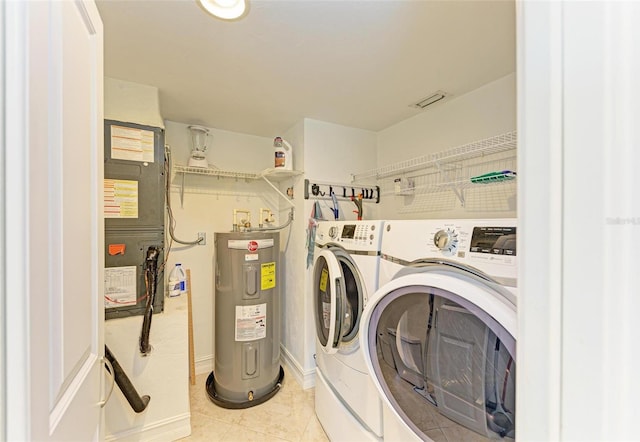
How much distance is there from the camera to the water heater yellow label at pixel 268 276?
75.9 inches

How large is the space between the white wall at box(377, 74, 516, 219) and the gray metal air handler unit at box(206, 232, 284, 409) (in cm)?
127

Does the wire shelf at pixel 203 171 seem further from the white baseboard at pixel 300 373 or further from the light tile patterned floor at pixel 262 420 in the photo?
the light tile patterned floor at pixel 262 420

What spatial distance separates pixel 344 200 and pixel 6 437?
212cm

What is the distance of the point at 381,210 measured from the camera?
8.01 feet

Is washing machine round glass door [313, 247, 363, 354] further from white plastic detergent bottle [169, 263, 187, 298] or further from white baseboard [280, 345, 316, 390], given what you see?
white plastic detergent bottle [169, 263, 187, 298]

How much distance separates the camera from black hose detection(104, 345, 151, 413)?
4.21 ft

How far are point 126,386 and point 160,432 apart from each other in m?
0.44

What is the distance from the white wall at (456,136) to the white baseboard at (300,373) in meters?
1.50

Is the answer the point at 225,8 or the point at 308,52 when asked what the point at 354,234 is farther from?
the point at 225,8

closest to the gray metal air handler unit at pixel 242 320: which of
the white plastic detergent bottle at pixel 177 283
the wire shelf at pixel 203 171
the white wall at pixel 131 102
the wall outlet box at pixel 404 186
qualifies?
the white plastic detergent bottle at pixel 177 283

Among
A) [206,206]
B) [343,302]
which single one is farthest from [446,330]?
[206,206]

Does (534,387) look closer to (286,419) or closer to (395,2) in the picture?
(395,2)

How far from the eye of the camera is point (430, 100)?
1812mm

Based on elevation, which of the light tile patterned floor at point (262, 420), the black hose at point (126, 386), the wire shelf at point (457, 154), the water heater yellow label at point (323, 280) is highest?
the wire shelf at point (457, 154)
